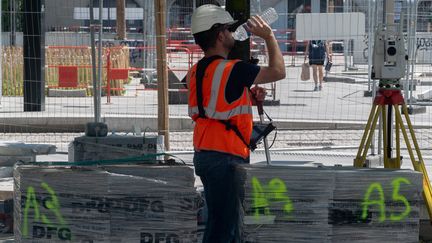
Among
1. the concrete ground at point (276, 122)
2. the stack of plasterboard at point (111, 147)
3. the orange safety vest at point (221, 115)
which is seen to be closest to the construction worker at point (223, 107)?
the orange safety vest at point (221, 115)

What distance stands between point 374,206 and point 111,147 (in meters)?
2.99

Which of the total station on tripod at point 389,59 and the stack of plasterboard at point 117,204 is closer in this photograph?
the stack of plasterboard at point 117,204

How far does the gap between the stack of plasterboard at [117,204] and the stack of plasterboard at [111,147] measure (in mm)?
2232

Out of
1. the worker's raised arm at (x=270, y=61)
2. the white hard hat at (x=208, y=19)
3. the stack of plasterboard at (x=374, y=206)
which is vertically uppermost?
the white hard hat at (x=208, y=19)

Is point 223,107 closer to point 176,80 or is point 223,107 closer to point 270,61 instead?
point 270,61

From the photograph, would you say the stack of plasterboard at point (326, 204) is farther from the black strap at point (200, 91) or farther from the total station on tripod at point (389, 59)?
the total station on tripod at point (389, 59)

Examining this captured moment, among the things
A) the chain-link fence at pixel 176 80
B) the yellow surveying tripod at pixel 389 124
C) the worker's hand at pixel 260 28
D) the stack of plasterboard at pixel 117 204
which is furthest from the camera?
the chain-link fence at pixel 176 80

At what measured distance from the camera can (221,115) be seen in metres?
6.02

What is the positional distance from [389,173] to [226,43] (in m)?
1.22

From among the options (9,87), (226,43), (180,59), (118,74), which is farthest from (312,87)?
(226,43)

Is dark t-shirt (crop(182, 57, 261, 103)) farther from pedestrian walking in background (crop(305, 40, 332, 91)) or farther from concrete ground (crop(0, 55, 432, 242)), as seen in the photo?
pedestrian walking in background (crop(305, 40, 332, 91))

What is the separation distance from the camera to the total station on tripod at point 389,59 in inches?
332

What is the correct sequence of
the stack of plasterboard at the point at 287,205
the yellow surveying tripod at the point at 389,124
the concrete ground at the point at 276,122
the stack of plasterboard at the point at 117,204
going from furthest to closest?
the concrete ground at the point at 276,122, the yellow surveying tripod at the point at 389,124, the stack of plasterboard at the point at 117,204, the stack of plasterboard at the point at 287,205

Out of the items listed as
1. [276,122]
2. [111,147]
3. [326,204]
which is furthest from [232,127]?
[276,122]
